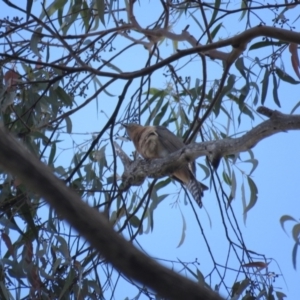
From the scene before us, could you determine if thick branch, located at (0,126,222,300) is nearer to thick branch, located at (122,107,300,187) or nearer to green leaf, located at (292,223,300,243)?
thick branch, located at (122,107,300,187)

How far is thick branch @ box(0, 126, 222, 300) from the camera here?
1.66ft

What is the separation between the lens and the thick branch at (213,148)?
2.18 meters

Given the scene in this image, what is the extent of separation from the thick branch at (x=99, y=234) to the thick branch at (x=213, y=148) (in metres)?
1.71

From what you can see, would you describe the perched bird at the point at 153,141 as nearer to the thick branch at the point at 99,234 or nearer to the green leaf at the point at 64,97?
the green leaf at the point at 64,97

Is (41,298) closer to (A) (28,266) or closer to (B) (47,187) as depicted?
(A) (28,266)

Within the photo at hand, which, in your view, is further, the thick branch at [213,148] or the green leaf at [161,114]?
the green leaf at [161,114]

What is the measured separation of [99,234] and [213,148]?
6.43 ft

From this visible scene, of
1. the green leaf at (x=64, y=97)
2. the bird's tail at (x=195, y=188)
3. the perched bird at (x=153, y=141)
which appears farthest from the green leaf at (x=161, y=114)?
the green leaf at (x=64, y=97)

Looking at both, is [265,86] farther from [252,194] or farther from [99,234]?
[99,234]

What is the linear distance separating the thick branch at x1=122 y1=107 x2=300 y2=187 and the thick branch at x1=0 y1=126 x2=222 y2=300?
171cm

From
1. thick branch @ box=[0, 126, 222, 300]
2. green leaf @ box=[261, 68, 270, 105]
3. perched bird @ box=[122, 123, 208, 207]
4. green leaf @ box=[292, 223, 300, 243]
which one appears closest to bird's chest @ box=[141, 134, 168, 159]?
perched bird @ box=[122, 123, 208, 207]

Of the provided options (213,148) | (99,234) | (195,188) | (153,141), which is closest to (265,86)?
(213,148)

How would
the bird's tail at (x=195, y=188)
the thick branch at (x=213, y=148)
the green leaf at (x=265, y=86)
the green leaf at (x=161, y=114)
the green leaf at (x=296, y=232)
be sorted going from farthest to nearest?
1. the green leaf at (x=161, y=114)
2. the bird's tail at (x=195, y=188)
3. the green leaf at (x=265, y=86)
4. the green leaf at (x=296, y=232)
5. the thick branch at (x=213, y=148)

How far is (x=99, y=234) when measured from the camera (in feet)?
1.68
